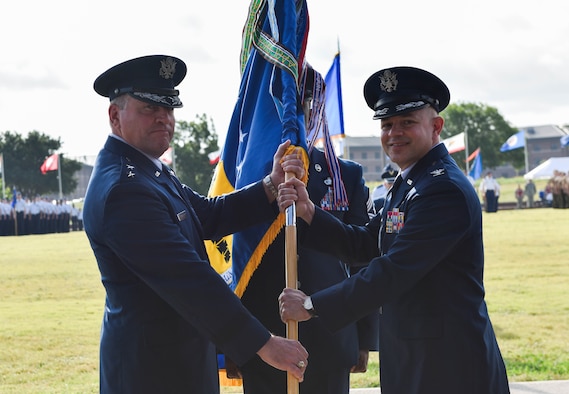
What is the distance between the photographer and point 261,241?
14.1ft


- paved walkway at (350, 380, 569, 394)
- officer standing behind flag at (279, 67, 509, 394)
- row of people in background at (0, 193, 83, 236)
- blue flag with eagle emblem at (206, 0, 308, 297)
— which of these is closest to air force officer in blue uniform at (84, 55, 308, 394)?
officer standing behind flag at (279, 67, 509, 394)

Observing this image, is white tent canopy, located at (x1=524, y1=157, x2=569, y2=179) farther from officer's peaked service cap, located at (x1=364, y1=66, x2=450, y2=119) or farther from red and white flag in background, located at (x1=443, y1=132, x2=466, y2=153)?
officer's peaked service cap, located at (x1=364, y1=66, x2=450, y2=119)

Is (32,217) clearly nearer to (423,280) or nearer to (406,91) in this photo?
(406,91)

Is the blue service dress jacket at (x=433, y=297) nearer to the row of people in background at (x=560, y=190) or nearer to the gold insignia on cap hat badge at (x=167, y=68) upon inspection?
the gold insignia on cap hat badge at (x=167, y=68)

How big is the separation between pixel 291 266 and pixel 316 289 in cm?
48

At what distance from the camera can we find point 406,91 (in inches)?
144

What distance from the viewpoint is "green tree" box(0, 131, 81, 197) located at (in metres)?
74.6

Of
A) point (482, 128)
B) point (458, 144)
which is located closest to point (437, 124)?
point (458, 144)

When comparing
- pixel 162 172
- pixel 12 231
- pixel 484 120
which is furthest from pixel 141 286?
pixel 484 120

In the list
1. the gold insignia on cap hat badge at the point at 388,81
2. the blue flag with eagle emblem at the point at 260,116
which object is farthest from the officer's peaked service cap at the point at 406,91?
the blue flag with eagle emblem at the point at 260,116

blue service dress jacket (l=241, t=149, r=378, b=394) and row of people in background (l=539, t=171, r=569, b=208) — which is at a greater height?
row of people in background (l=539, t=171, r=569, b=208)

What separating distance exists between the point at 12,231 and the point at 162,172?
1674 inches

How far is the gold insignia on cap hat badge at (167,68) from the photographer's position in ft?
11.8

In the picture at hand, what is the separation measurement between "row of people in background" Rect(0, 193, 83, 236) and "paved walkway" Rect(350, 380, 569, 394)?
40.2m
